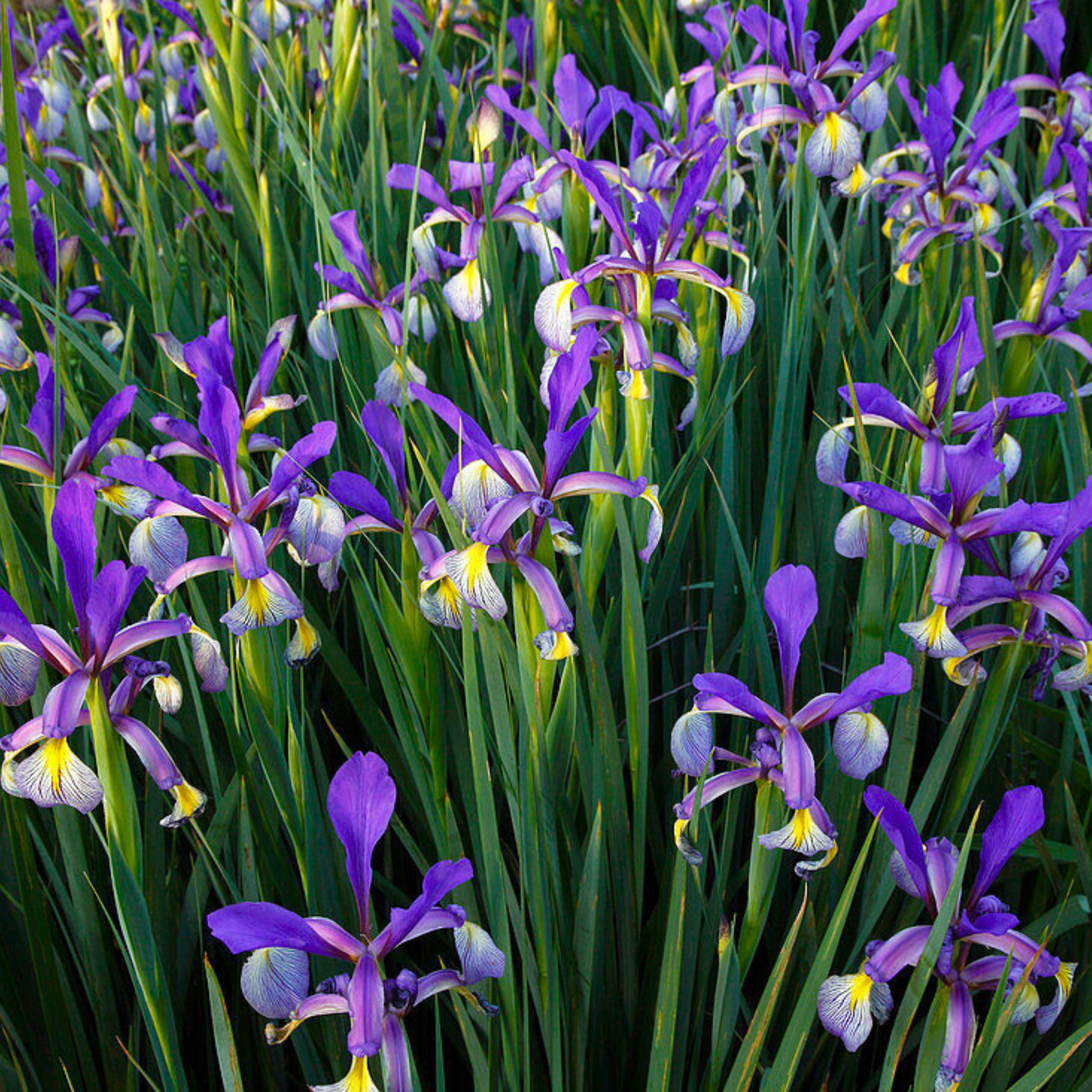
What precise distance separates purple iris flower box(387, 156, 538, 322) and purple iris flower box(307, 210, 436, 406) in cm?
5

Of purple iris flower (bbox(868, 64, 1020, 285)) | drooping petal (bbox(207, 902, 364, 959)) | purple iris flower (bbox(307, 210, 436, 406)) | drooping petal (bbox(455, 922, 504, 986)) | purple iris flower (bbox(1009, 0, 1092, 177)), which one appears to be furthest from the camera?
purple iris flower (bbox(1009, 0, 1092, 177))

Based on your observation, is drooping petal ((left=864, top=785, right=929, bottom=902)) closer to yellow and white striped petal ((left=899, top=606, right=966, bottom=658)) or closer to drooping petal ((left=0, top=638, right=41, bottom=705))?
yellow and white striped petal ((left=899, top=606, right=966, bottom=658))

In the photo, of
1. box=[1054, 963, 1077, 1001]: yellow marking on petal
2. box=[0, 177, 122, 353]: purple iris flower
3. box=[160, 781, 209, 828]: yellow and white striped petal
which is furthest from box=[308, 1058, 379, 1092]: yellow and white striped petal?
box=[0, 177, 122, 353]: purple iris flower

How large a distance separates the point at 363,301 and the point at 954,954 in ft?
3.75

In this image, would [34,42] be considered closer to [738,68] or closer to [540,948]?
[738,68]

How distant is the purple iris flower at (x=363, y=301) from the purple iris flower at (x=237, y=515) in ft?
1.12

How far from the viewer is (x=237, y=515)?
40.6 inches

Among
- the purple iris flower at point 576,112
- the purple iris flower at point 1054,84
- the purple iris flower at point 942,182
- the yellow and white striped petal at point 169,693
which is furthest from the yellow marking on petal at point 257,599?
the purple iris flower at point 1054,84

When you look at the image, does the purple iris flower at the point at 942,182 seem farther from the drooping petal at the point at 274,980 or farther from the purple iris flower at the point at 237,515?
the drooping petal at the point at 274,980

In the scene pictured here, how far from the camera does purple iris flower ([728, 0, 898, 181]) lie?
5.33 feet

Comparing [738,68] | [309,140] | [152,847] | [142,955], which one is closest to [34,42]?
[309,140]

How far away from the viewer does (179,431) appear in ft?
3.54

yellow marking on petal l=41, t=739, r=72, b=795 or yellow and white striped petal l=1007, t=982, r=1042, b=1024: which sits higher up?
yellow marking on petal l=41, t=739, r=72, b=795

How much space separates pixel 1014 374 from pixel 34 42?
108 inches
